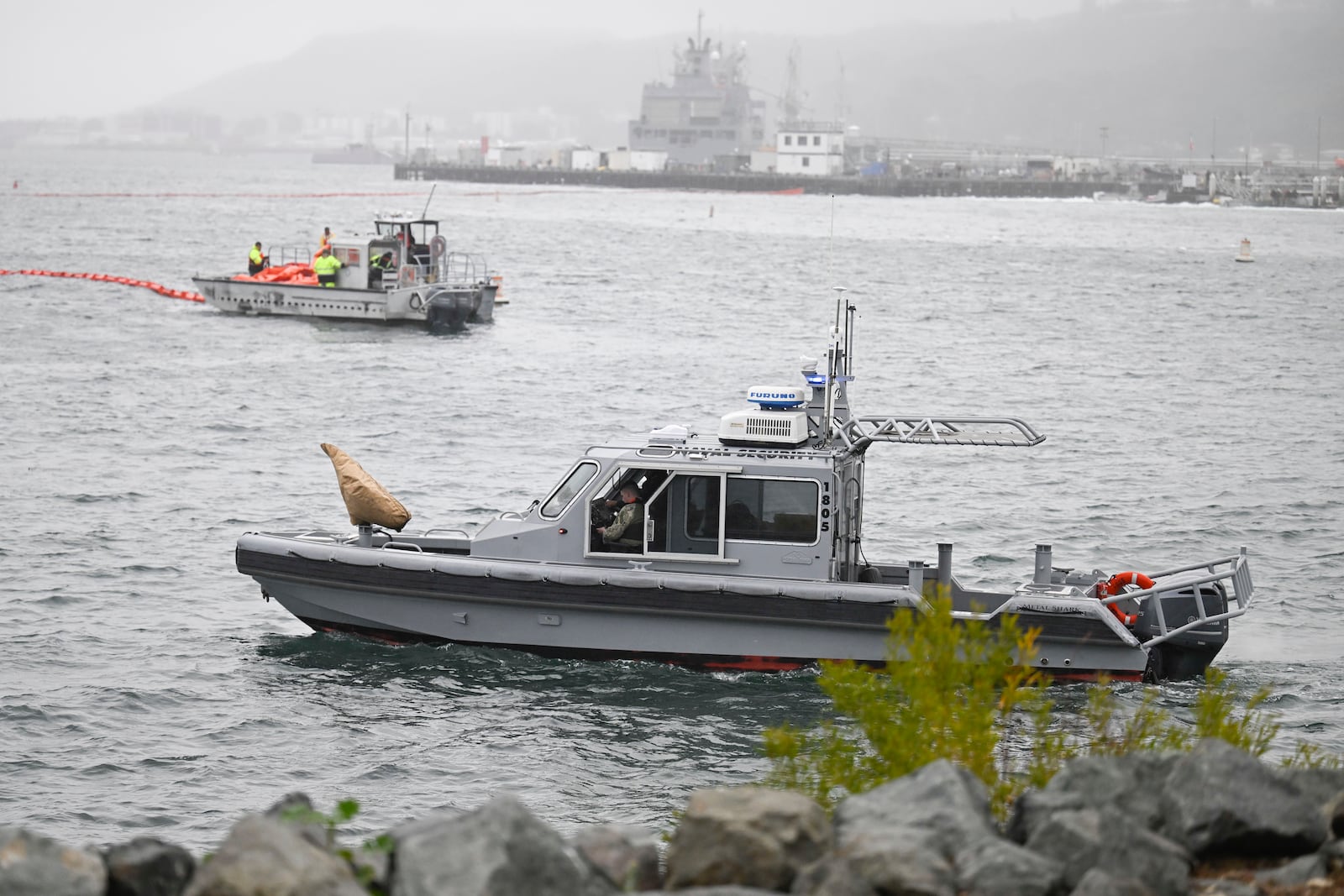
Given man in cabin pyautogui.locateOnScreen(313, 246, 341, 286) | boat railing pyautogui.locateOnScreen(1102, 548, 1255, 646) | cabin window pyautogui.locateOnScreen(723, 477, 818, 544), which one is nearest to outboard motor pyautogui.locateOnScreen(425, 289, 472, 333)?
man in cabin pyautogui.locateOnScreen(313, 246, 341, 286)

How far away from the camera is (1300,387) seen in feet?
121

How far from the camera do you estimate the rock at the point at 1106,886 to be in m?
6.60

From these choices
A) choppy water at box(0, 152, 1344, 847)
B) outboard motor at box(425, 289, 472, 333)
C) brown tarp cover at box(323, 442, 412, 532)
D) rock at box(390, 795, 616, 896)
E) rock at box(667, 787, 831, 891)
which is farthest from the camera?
outboard motor at box(425, 289, 472, 333)

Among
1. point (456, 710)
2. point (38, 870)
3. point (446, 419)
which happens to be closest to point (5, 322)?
point (446, 419)

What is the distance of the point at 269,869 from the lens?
639cm

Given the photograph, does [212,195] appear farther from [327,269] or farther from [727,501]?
[727,501]

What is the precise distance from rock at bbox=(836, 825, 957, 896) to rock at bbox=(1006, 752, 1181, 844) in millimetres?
769

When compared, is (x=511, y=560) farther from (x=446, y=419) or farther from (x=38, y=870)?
(x=446, y=419)

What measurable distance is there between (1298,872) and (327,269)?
3762cm

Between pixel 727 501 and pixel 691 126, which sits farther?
pixel 691 126

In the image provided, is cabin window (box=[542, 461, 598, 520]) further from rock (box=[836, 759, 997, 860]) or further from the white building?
the white building

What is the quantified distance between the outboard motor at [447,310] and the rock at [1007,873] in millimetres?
35855

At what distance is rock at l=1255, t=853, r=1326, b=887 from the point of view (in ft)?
23.5

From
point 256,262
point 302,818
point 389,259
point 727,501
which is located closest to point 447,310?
point 389,259
